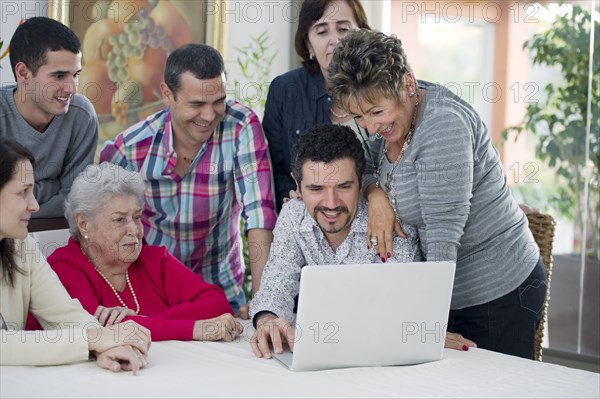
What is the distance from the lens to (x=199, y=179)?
9.03 ft

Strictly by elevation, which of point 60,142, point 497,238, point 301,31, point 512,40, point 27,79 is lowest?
point 497,238

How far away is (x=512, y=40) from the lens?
6051 millimetres

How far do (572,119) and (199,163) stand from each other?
85.7 inches

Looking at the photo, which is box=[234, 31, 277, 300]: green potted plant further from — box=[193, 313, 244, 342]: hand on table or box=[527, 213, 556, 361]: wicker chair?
box=[193, 313, 244, 342]: hand on table

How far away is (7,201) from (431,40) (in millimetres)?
5363

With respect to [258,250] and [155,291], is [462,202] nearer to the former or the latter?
[258,250]

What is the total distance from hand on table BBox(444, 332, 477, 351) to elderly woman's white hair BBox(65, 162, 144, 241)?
0.98 m

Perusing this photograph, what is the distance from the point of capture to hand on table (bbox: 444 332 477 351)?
7.27 feet

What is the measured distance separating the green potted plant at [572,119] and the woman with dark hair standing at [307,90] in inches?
67.3

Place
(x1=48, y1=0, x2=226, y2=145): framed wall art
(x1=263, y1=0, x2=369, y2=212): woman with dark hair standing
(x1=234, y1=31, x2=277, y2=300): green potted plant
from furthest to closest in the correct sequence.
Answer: (x1=234, y1=31, x2=277, y2=300): green potted plant < (x1=48, y1=0, x2=226, y2=145): framed wall art < (x1=263, y1=0, x2=369, y2=212): woman with dark hair standing

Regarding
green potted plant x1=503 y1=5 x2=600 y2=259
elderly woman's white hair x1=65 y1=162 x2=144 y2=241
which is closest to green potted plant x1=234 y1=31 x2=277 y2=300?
green potted plant x1=503 y1=5 x2=600 y2=259

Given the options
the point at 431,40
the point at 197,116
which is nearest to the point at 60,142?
the point at 197,116

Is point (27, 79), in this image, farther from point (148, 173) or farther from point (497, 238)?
point (497, 238)

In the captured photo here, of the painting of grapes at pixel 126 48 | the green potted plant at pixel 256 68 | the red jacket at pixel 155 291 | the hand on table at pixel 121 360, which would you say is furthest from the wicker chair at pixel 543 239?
the painting of grapes at pixel 126 48
